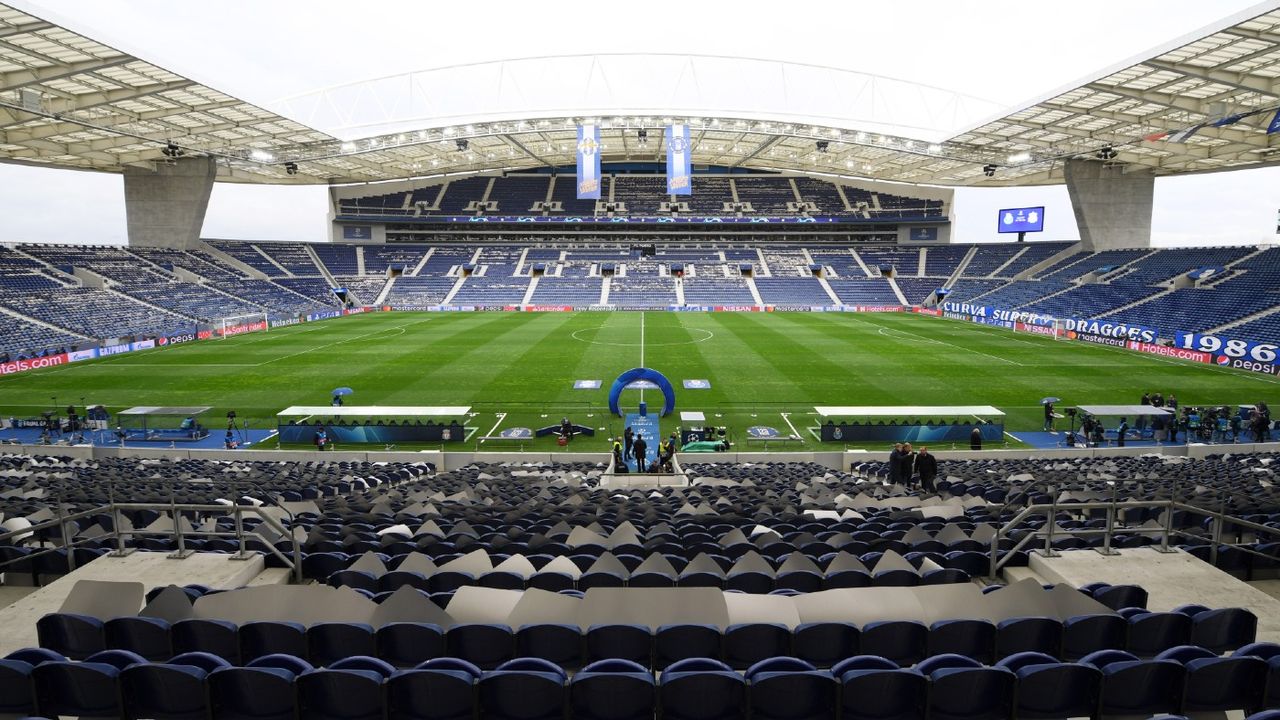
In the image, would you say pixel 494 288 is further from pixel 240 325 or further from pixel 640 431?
pixel 640 431

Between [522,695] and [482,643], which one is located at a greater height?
[522,695]

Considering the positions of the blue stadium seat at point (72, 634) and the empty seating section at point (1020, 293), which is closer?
the blue stadium seat at point (72, 634)

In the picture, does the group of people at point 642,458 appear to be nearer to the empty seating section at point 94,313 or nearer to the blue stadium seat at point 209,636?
the blue stadium seat at point 209,636

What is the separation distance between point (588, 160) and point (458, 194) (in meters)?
55.0

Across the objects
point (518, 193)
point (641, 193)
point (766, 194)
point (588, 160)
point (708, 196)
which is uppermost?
point (641, 193)

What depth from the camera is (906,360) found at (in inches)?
1607

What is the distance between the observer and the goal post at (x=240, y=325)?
54.5 metres

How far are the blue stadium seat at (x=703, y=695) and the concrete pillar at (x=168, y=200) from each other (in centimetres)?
7494

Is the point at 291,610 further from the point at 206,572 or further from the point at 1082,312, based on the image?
the point at 1082,312

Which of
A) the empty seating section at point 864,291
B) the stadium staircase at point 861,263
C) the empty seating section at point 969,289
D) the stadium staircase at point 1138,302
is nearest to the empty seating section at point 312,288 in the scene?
the empty seating section at point 864,291

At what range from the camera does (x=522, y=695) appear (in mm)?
4598

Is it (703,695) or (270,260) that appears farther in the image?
(270,260)

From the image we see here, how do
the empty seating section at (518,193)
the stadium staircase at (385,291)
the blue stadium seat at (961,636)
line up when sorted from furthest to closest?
the empty seating section at (518,193), the stadium staircase at (385,291), the blue stadium seat at (961,636)

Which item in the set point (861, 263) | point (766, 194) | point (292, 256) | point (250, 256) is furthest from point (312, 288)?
point (861, 263)
